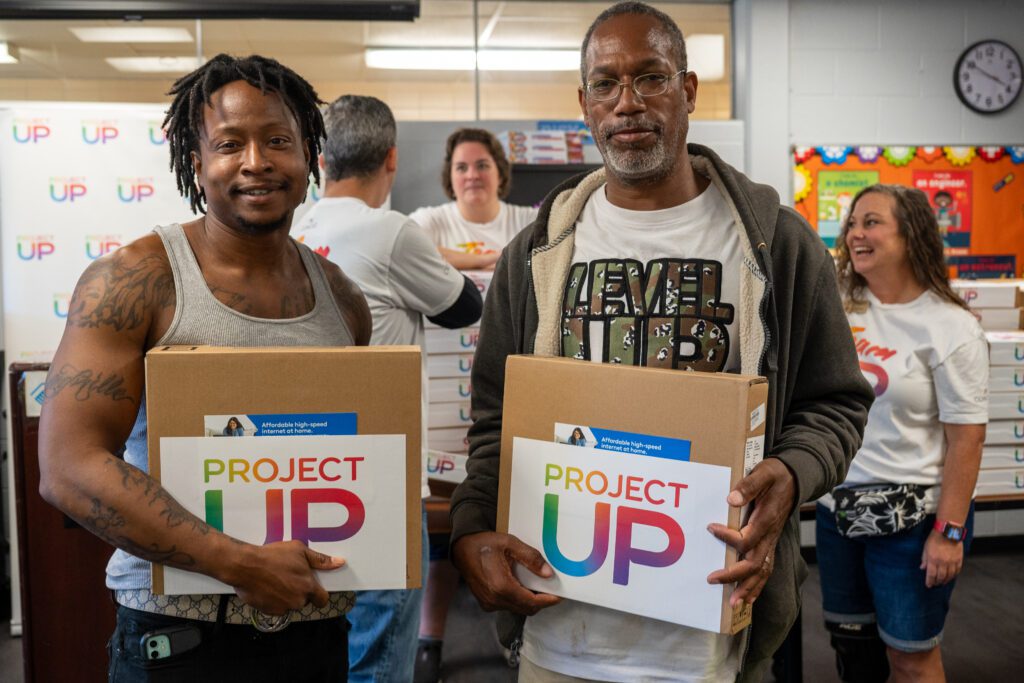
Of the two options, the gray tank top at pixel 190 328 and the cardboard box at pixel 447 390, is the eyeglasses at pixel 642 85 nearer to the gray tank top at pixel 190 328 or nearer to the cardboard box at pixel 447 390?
the gray tank top at pixel 190 328

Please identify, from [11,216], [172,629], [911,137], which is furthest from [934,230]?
[11,216]

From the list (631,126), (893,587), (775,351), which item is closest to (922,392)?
(893,587)

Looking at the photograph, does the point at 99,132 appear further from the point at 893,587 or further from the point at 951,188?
the point at 951,188

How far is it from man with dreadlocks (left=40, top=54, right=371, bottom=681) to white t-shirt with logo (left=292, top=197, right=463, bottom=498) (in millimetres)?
645

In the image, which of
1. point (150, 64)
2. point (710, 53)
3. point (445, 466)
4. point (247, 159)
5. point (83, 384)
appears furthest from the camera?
point (710, 53)

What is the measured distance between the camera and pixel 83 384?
108 cm

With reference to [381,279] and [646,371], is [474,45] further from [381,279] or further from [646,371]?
[646,371]

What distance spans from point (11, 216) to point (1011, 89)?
5.18 meters

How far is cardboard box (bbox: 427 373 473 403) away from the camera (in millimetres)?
2779

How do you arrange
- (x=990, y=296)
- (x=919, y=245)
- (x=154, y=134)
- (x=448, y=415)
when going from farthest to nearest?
(x=990, y=296), (x=154, y=134), (x=448, y=415), (x=919, y=245)

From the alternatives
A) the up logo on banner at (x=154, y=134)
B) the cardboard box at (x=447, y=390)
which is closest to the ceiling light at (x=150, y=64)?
the up logo on banner at (x=154, y=134)

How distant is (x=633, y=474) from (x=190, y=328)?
0.64m

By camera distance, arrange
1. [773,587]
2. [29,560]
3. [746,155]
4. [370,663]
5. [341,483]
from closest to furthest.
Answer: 1. [341,483]
2. [773,587]
3. [370,663]
4. [29,560]
5. [746,155]

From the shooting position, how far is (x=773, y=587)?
1.24 m
